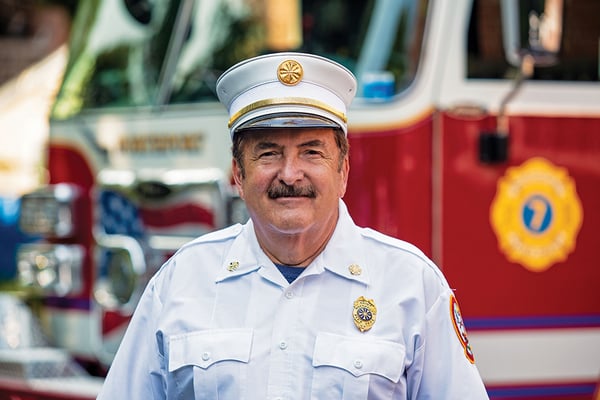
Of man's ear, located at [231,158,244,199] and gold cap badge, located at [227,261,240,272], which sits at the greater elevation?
man's ear, located at [231,158,244,199]

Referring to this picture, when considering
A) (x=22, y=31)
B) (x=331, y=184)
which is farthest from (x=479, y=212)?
(x=22, y=31)

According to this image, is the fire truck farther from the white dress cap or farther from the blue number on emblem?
the white dress cap

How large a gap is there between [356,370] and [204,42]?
2.43 metres

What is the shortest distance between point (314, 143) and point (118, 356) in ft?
2.07

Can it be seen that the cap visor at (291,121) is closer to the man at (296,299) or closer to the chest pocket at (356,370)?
the man at (296,299)

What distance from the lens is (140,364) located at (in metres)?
2.24

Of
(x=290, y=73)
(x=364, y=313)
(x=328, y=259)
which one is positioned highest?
(x=290, y=73)

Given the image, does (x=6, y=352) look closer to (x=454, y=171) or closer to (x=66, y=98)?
(x=66, y=98)

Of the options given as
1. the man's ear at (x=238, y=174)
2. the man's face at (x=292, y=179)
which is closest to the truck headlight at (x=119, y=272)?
the man's ear at (x=238, y=174)

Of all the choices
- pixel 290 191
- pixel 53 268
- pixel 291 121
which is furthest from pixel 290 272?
pixel 53 268

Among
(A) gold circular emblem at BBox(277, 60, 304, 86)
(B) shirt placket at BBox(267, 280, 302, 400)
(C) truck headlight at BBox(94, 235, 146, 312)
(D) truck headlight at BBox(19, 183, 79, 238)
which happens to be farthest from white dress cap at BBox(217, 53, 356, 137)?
(D) truck headlight at BBox(19, 183, 79, 238)

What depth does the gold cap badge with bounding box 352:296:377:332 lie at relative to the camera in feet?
6.89

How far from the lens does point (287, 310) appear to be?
2121 millimetres

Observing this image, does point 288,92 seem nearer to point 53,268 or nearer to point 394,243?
point 394,243
